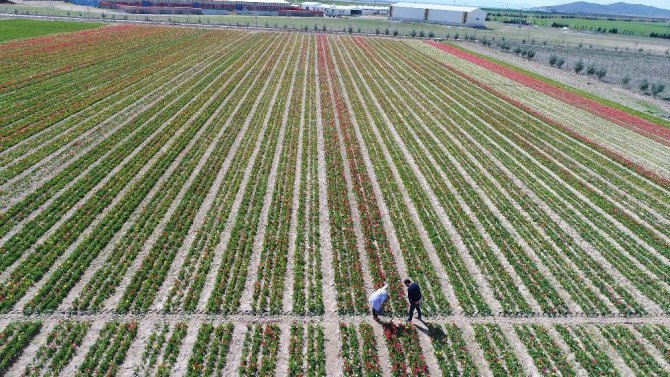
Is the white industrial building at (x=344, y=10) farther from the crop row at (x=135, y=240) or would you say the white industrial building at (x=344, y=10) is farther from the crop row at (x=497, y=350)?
the crop row at (x=497, y=350)

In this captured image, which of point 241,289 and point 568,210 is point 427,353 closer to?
point 241,289

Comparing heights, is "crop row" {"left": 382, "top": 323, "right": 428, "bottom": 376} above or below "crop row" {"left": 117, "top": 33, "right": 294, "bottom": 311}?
below

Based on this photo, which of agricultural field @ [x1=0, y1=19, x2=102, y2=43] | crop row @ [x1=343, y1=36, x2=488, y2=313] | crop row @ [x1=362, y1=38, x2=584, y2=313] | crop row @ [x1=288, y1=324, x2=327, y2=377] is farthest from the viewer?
agricultural field @ [x1=0, y1=19, x2=102, y2=43]

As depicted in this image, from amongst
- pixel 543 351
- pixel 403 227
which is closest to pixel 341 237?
A: pixel 403 227

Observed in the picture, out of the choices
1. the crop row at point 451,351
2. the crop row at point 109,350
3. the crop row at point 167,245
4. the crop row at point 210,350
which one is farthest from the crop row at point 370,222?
the crop row at point 109,350

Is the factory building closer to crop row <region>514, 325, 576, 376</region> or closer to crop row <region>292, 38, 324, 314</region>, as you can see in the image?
crop row <region>292, 38, 324, 314</region>

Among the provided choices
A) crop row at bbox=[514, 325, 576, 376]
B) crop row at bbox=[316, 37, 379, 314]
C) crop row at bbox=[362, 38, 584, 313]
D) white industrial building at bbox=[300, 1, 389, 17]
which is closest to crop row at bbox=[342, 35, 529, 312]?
crop row at bbox=[362, 38, 584, 313]

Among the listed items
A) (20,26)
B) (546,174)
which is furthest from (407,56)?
(20,26)
